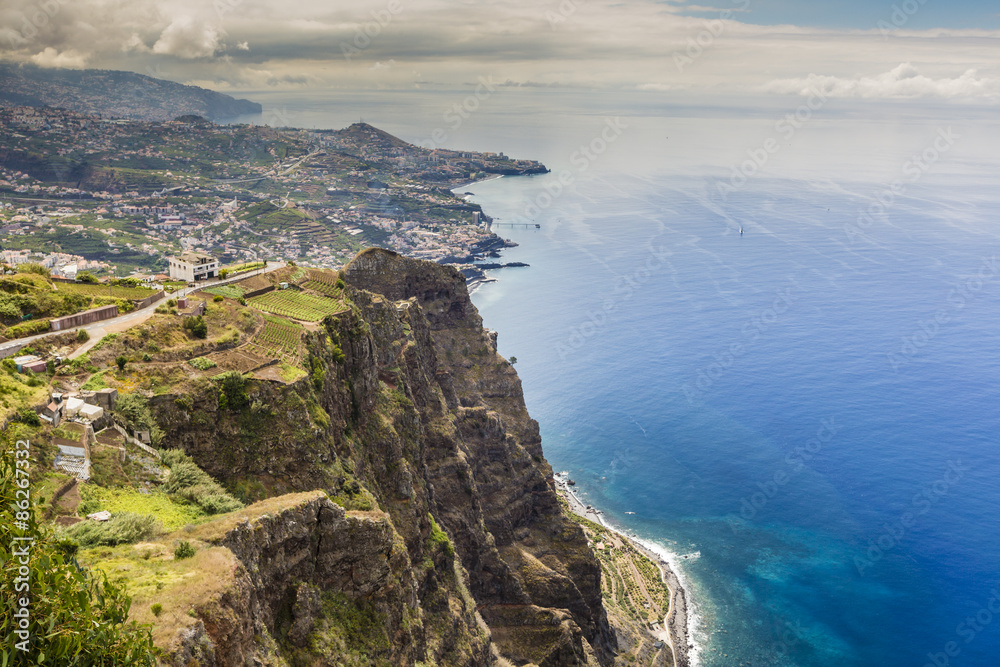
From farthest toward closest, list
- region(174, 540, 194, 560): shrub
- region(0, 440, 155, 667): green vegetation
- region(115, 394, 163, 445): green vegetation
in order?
region(115, 394, 163, 445): green vegetation → region(174, 540, 194, 560): shrub → region(0, 440, 155, 667): green vegetation

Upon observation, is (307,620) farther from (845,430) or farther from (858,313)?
(858,313)

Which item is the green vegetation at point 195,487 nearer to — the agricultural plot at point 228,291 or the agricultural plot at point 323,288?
the agricultural plot at point 228,291

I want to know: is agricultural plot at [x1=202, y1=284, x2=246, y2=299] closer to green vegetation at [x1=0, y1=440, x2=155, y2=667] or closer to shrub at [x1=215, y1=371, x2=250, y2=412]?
shrub at [x1=215, y1=371, x2=250, y2=412]

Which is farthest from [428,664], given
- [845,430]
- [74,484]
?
[845,430]

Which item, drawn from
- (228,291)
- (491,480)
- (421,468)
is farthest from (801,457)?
(228,291)

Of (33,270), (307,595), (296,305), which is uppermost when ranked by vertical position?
(33,270)

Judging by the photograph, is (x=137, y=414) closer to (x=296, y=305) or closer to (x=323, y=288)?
(x=296, y=305)

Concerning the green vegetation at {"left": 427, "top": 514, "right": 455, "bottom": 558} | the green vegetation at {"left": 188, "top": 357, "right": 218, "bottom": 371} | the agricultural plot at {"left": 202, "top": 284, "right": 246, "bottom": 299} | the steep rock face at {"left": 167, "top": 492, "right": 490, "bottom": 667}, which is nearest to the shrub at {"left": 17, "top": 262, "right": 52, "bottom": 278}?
the agricultural plot at {"left": 202, "top": 284, "right": 246, "bottom": 299}
